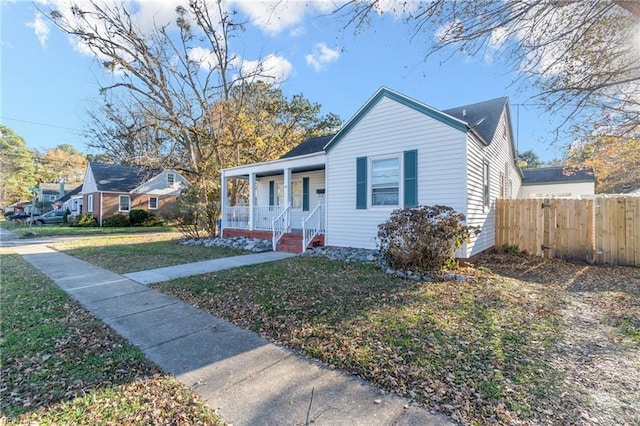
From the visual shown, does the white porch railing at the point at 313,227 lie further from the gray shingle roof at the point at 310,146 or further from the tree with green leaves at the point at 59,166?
the tree with green leaves at the point at 59,166

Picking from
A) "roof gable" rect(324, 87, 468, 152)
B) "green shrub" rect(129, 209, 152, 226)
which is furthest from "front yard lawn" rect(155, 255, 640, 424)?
"green shrub" rect(129, 209, 152, 226)

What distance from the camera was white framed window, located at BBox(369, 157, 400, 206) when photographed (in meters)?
8.58

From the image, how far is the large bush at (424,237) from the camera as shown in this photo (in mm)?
6324

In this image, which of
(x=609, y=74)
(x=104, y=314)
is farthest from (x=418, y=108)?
(x=104, y=314)

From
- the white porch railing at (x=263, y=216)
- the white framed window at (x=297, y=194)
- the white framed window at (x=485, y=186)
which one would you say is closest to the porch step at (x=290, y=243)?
the white porch railing at (x=263, y=216)

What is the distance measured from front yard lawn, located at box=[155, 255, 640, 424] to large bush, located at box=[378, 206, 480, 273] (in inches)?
26.2

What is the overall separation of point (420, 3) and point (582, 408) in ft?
19.3

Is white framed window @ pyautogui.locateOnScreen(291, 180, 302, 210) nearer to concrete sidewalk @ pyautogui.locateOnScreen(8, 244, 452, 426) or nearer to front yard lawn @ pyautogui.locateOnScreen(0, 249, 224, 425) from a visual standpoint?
concrete sidewalk @ pyautogui.locateOnScreen(8, 244, 452, 426)

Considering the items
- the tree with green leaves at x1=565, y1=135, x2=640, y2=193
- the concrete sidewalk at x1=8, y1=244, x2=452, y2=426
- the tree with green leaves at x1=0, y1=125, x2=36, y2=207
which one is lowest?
the concrete sidewalk at x1=8, y1=244, x2=452, y2=426

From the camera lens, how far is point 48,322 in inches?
163

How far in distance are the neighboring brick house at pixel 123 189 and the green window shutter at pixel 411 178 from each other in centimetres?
2226

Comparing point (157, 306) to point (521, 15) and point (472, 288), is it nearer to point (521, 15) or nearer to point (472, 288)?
point (472, 288)

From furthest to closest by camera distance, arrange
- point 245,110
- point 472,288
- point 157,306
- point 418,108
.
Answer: point 245,110 < point 418,108 < point 472,288 < point 157,306

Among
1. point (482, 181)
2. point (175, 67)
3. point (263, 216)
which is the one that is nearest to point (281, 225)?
point (263, 216)
